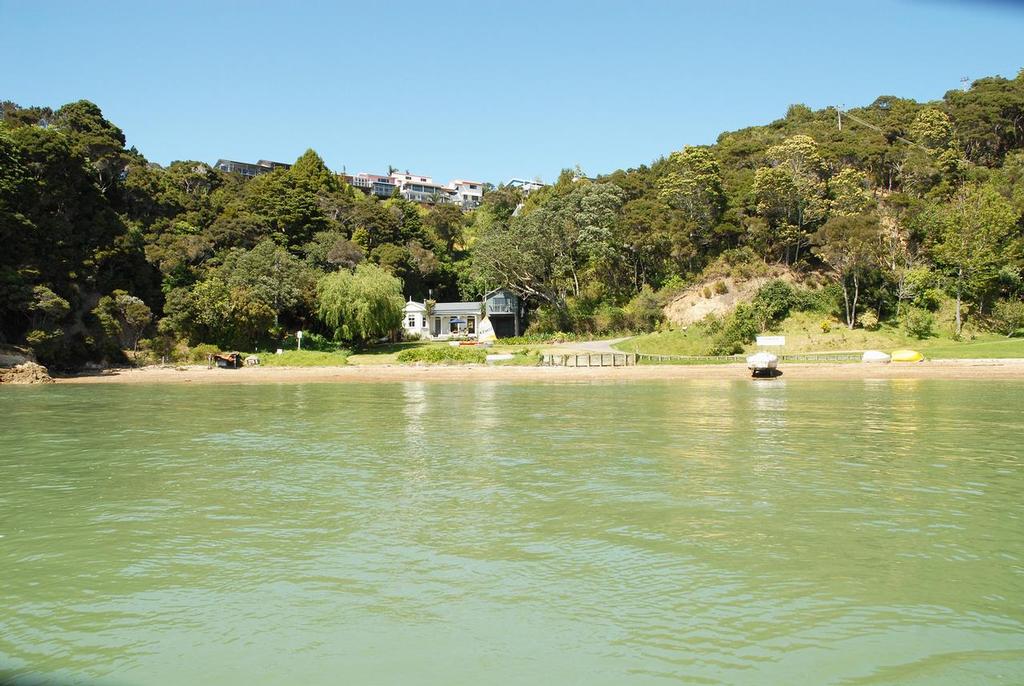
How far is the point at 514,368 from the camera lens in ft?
165

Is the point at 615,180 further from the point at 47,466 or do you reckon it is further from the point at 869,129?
the point at 47,466

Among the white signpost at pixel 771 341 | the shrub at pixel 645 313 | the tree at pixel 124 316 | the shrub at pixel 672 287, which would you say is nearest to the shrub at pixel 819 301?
the white signpost at pixel 771 341

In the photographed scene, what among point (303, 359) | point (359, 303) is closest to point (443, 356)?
point (359, 303)

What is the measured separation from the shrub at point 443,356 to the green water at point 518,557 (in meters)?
31.4

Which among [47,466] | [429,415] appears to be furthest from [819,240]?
[47,466]

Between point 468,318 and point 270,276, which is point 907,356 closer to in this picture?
point 468,318

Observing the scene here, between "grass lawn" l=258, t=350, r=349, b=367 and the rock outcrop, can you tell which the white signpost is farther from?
the rock outcrop

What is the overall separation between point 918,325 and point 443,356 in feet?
116

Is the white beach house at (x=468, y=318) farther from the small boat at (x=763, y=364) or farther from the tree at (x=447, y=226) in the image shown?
the small boat at (x=763, y=364)

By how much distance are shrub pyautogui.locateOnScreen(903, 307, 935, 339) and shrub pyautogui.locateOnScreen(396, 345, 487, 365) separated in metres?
31.5

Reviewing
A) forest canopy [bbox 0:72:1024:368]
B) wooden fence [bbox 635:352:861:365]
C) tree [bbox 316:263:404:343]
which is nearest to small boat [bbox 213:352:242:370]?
forest canopy [bbox 0:72:1024:368]

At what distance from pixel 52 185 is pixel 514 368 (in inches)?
1411

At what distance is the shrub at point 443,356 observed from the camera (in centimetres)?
5431

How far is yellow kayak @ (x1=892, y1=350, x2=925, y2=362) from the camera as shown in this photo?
147 ft
